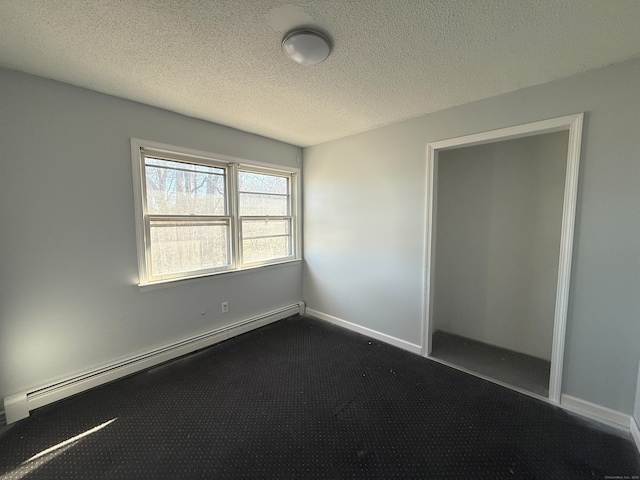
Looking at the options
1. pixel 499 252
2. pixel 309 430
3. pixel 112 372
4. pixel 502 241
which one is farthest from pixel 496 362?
pixel 112 372

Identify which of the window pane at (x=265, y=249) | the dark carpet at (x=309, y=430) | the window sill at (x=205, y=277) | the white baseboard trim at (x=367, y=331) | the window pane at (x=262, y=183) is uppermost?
the window pane at (x=262, y=183)

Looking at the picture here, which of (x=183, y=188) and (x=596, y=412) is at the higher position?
(x=183, y=188)

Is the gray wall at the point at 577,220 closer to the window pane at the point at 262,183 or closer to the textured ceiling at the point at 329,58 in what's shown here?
the textured ceiling at the point at 329,58

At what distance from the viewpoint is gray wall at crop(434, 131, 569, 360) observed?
2408 mm

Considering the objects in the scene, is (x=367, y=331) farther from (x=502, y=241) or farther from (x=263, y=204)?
(x=263, y=204)

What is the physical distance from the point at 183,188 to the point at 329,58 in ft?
6.09

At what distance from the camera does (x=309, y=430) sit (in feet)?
5.51

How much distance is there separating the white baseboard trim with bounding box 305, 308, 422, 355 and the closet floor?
234 millimetres

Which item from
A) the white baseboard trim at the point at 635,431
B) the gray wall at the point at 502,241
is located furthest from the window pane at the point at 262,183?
the white baseboard trim at the point at 635,431

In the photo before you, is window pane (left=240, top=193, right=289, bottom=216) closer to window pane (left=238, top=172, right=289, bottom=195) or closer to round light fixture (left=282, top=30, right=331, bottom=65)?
window pane (left=238, top=172, right=289, bottom=195)

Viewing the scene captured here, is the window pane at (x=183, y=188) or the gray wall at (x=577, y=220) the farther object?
the window pane at (x=183, y=188)

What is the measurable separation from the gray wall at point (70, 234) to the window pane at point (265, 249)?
0.86m

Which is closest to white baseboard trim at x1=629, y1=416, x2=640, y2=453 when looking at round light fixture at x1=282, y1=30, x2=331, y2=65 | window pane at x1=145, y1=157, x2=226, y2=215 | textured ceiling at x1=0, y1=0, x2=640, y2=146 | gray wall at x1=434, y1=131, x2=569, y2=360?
gray wall at x1=434, y1=131, x2=569, y2=360

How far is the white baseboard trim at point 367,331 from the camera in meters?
2.67
